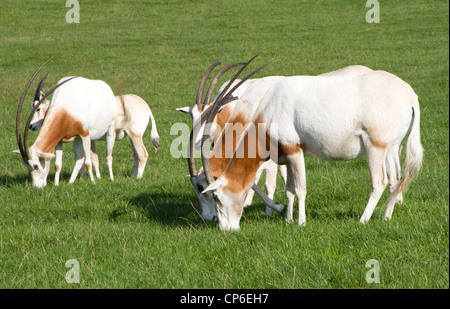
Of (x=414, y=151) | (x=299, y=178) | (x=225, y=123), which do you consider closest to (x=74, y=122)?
(x=225, y=123)

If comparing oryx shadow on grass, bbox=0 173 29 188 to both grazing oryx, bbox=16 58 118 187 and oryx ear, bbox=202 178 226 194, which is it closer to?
grazing oryx, bbox=16 58 118 187

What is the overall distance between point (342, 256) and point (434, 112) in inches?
429

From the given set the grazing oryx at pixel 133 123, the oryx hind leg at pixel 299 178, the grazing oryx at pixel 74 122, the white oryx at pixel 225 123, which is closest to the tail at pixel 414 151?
the oryx hind leg at pixel 299 178

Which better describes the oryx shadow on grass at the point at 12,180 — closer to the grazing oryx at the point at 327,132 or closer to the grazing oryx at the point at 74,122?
the grazing oryx at the point at 74,122

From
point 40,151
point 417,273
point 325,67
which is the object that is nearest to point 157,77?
point 325,67

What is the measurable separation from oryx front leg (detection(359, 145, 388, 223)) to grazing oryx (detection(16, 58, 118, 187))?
206 inches

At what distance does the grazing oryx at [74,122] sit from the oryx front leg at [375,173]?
522 centimetres

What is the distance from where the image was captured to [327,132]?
5.84 metres

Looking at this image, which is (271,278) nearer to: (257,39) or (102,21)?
(257,39)

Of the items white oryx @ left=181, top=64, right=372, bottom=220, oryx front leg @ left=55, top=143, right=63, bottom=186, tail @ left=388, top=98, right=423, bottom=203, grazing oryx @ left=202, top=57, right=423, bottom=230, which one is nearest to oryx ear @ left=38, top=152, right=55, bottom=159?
oryx front leg @ left=55, top=143, right=63, bottom=186

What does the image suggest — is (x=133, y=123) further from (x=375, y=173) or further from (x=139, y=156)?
(x=375, y=173)

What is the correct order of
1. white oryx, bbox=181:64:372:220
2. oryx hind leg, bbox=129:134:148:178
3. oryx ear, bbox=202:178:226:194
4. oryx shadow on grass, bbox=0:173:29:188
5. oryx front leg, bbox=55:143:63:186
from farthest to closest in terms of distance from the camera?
oryx hind leg, bbox=129:134:148:178
oryx front leg, bbox=55:143:63:186
oryx shadow on grass, bbox=0:173:29:188
white oryx, bbox=181:64:372:220
oryx ear, bbox=202:178:226:194

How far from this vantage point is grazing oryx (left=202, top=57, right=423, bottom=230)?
571 centimetres
